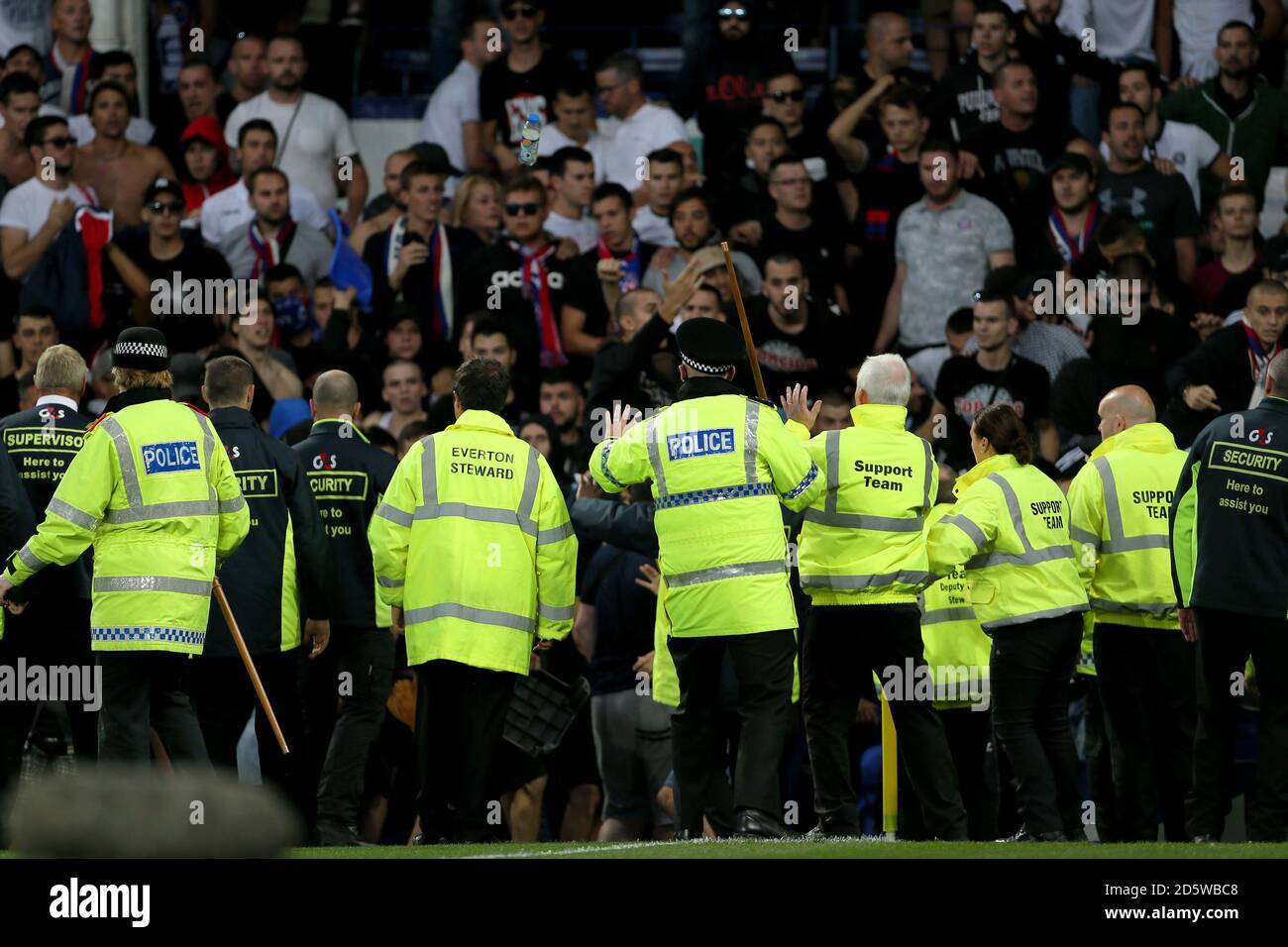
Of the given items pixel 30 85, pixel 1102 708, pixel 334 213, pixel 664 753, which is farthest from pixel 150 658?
pixel 30 85

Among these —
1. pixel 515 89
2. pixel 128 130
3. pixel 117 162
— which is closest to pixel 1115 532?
pixel 515 89

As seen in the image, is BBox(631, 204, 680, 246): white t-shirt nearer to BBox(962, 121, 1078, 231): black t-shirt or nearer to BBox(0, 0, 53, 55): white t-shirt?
BBox(962, 121, 1078, 231): black t-shirt

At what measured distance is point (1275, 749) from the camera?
9.98m

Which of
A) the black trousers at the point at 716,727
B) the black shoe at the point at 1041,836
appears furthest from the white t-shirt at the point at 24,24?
the black shoe at the point at 1041,836

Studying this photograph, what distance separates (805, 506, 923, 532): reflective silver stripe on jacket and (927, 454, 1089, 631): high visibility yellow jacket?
13.1 inches

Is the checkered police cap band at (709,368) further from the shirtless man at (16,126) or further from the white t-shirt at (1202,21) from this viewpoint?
the white t-shirt at (1202,21)

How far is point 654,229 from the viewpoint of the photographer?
15.9 meters

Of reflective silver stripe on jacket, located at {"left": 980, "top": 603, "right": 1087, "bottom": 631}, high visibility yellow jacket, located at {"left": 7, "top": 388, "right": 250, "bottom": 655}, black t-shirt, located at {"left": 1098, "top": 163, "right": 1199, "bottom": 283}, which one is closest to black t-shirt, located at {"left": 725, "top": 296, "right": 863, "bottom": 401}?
black t-shirt, located at {"left": 1098, "top": 163, "right": 1199, "bottom": 283}

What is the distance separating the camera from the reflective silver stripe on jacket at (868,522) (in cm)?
A: 998

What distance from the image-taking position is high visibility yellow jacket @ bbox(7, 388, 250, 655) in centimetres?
948

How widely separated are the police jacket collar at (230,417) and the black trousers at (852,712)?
2.88m

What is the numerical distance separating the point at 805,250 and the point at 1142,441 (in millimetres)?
4482

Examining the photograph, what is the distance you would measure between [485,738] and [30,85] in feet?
27.6
